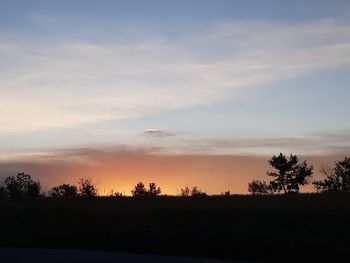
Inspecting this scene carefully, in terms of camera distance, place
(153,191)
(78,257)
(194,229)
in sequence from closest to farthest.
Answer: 1. (78,257)
2. (194,229)
3. (153,191)

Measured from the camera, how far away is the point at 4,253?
1855 cm

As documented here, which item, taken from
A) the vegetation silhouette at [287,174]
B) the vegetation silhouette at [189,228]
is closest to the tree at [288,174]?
the vegetation silhouette at [287,174]

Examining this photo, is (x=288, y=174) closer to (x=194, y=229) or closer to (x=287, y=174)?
(x=287, y=174)

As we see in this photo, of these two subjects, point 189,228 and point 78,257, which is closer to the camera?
point 78,257

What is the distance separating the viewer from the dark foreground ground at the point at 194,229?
18.7 metres

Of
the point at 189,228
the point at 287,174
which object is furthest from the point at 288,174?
the point at 189,228

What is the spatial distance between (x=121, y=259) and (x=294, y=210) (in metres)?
11.1

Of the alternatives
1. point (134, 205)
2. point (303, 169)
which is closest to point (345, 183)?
point (303, 169)

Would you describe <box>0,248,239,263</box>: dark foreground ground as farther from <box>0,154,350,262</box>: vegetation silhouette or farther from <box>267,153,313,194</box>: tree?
<box>267,153,313,194</box>: tree

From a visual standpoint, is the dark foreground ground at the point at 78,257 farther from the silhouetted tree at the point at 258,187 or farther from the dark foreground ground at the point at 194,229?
the silhouetted tree at the point at 258,187

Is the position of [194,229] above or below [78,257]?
above

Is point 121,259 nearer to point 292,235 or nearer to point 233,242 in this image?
point 233,242

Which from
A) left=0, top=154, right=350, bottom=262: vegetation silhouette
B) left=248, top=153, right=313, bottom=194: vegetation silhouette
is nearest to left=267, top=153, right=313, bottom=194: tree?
left=248, top=153, right=313, bottom=194: vegetation silhouette

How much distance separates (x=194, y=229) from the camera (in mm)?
21969
